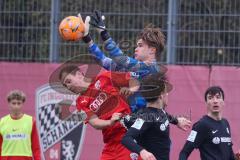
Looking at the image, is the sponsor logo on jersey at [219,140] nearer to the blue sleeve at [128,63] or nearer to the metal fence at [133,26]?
the blue sleeve at [128,63]

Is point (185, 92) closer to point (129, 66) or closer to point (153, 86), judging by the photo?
point (129, 66)

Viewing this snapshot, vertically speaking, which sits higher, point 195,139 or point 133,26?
point 133,26

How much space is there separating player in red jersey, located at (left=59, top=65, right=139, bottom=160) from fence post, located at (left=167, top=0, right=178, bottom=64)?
2.88 metres

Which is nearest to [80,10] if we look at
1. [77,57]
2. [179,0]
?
[77,57]

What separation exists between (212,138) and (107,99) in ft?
3.92

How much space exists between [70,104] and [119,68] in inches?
125

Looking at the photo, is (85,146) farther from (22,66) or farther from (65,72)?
(65,72)

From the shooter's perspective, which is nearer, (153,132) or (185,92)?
(153,132)

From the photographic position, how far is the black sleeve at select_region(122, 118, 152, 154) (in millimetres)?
7633

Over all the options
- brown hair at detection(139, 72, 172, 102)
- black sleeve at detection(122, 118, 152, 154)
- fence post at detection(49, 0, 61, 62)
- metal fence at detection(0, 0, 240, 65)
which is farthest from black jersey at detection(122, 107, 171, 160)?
fence post at detection(49, 0, 61, 62)

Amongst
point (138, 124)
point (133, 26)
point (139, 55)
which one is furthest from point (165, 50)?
point (138, 124)

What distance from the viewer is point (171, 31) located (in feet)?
38.6

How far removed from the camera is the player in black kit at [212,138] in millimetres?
8555

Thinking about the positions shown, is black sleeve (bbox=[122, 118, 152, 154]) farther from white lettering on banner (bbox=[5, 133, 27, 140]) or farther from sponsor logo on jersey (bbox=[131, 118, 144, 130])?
white lettering on banner (bbox=[5, 133, 27, 140])
